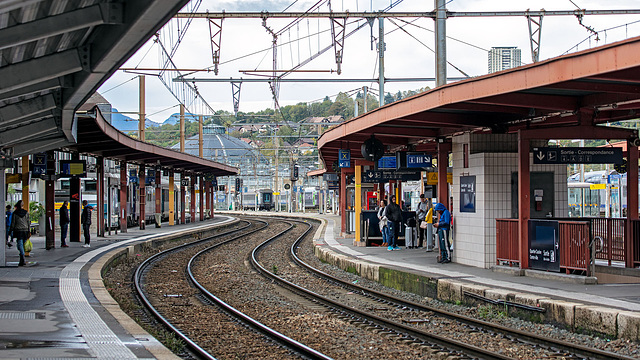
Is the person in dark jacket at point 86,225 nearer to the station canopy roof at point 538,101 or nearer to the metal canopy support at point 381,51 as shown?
the station canopy roof at point 538,101

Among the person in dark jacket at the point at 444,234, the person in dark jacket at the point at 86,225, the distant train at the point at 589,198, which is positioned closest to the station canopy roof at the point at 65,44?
the person in dark jacket at the point at 444,234

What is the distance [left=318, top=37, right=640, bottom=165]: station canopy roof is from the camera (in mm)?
8578

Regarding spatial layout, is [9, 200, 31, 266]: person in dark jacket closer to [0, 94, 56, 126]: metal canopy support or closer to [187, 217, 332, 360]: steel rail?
[187, 217, 332, 360]: steel rail

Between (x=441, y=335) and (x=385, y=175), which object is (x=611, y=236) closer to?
(x=441, y=335)

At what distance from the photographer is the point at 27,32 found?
6.25 metres

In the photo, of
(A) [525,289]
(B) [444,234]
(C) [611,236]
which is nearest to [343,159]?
(B) [444,234]

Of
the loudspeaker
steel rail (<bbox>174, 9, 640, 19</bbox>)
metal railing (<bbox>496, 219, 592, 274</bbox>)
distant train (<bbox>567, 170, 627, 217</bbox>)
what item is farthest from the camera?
distant train (<bbox>567, 170, 627, 217</bbox>)

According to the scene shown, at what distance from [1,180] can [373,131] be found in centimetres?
905

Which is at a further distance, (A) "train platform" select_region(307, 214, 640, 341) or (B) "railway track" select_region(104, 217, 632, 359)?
(A) "train platform" select_region(307, 214, 640, 341)

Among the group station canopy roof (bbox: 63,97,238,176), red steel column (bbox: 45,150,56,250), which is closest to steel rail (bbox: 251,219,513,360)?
station canopy roof (bbox: 63,97,238,176)

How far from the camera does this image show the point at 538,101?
11.0 m

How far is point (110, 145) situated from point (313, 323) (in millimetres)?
15216

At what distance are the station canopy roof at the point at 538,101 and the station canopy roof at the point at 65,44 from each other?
557cm

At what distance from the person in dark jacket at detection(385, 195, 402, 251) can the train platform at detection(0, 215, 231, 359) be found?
7985 millimetres
